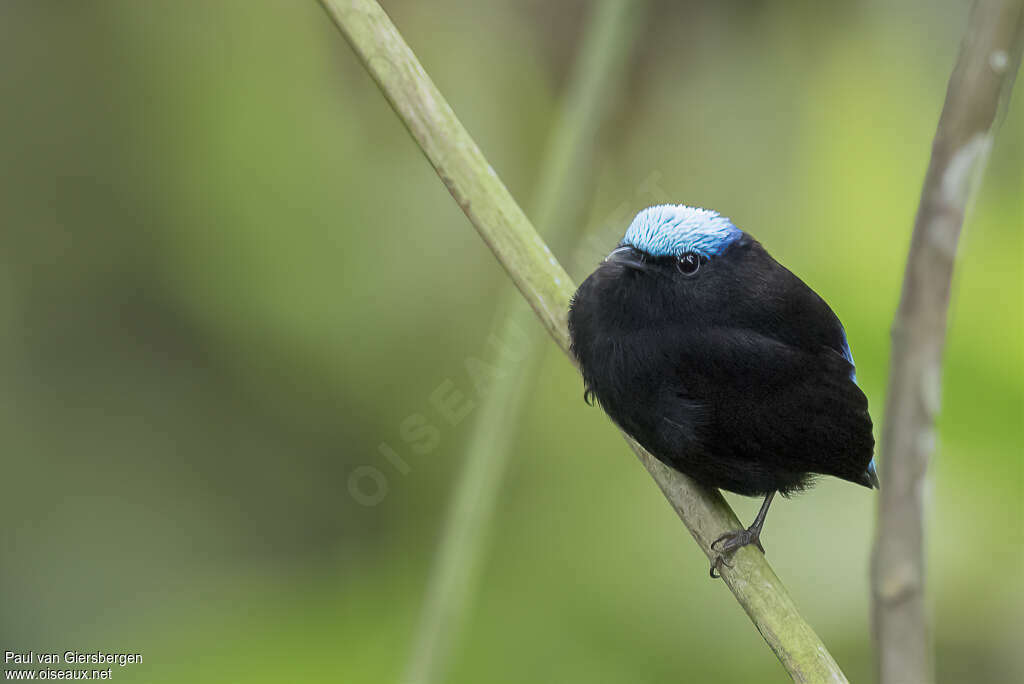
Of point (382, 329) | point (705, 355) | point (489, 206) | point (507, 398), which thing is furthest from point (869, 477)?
point (382, 329)

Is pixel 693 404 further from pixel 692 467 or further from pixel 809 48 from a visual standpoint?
pixel 809 48

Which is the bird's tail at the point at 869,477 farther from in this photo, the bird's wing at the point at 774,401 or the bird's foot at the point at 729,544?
the bird's foot at the point at 729,544

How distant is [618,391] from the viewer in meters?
1.91

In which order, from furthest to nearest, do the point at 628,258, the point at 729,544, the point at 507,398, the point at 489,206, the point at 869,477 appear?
1. the point at 869,477
2. the point at 628,258
3. the point at 507,398
4. the point at 729,544
5. the point at 489,206

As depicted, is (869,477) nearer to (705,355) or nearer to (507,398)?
(705,355)

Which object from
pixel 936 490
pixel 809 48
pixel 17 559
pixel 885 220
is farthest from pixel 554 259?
pixel 17 559

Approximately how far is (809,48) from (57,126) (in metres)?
2.10

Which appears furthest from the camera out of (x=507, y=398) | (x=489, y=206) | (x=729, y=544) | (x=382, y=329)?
(x=382, y=329)

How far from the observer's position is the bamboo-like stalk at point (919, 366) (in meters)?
0.86

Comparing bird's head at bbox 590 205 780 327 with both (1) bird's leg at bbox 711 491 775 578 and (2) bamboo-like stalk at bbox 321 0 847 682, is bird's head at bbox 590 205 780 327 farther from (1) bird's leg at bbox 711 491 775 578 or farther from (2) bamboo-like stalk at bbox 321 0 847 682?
(1) bird's leg at bbox 711 491 775 578

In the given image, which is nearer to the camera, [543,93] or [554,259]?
[554,259]

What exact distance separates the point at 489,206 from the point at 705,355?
55 cm

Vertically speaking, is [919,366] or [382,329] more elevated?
[919,366]

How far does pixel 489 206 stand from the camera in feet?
5.22
